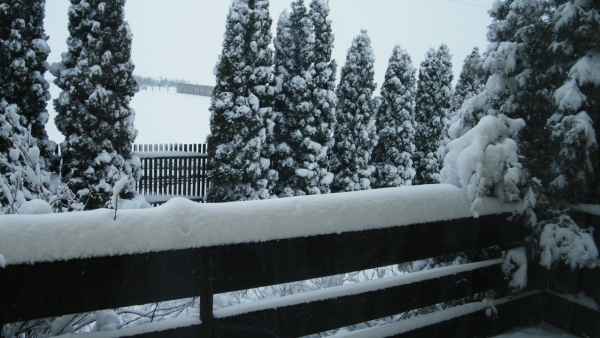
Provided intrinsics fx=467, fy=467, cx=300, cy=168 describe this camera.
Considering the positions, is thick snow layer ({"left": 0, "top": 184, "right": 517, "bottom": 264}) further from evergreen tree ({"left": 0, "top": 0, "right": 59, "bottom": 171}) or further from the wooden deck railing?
evergreen tree ({"left": 0, "top": 0, "right": 59, "bottom": 171})

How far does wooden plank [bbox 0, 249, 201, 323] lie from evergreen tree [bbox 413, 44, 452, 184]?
24.3 m

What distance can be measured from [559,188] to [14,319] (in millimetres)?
3353

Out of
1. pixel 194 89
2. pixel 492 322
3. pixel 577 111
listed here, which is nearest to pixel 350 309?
pixel 492 322

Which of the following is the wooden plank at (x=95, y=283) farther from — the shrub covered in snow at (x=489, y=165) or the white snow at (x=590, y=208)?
the white snow at (x=590, y=208)

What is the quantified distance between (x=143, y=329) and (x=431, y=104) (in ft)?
82.7

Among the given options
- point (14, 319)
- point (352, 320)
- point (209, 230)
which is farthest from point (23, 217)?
point (352, 320)

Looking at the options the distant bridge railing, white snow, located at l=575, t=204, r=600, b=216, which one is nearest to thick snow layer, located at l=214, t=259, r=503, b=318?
white snow, located at l=575, t=204, r=600, b=216

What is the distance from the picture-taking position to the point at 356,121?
22.3m

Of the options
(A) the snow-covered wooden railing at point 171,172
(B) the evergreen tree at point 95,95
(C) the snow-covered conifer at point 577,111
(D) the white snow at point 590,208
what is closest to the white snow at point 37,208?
(C) the snow-covered conifer at point 577,111

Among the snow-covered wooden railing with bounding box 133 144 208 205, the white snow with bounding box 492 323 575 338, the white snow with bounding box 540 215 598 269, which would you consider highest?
the white snow with bounding box 540 215 598 269

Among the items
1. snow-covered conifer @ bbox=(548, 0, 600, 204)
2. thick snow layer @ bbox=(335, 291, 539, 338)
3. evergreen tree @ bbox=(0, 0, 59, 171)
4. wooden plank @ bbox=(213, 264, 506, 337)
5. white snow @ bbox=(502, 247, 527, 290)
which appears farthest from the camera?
evergreen tree @ bbox=(0, 0, 59, 171)

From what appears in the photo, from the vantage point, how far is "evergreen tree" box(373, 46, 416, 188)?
2362 centimetres

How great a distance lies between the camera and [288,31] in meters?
20.9

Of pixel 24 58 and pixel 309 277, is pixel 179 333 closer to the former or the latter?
pixel 309 277
